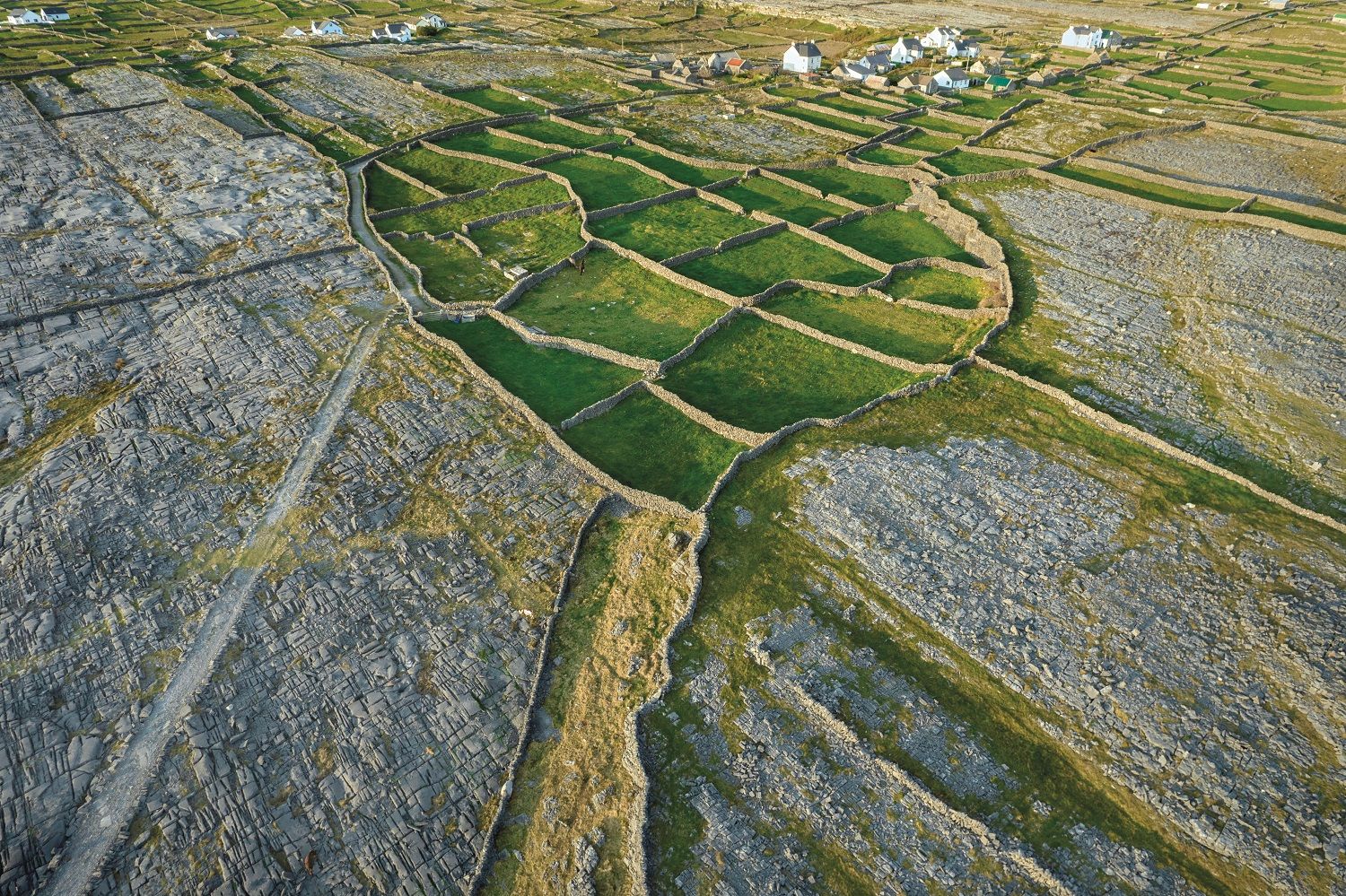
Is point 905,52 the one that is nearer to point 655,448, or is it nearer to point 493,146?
point 493,146

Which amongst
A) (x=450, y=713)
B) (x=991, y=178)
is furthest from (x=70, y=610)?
(x=991, y=178)

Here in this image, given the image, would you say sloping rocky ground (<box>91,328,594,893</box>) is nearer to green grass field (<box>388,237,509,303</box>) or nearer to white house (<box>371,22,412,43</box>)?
green grass field (<box>388,237,509,303</box>)

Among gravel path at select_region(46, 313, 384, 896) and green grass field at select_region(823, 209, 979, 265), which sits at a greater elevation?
green grass field at select_region(823, 209, 979, 265)

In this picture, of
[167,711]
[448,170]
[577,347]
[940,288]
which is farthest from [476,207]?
[167,711]

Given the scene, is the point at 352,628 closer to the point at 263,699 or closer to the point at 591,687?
the point at 263,699

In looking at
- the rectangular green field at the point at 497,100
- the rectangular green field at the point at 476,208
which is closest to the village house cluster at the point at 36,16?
the rectangular green field at the point at 497,100

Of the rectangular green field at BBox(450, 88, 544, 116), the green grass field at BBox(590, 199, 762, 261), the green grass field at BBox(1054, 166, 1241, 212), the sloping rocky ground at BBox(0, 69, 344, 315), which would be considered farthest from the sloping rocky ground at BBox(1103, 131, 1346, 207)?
the sloping rocky ground at BBox(0, 69, 344, 315)

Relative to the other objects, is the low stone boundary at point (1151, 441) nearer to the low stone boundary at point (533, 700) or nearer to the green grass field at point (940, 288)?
the green grass field at point (940, 288)
